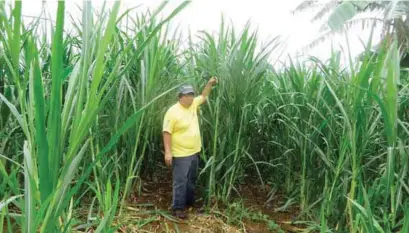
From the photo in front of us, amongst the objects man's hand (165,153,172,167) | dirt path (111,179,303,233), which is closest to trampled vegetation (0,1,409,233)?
dirt path (111,179,303,233)

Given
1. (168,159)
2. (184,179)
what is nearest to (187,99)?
(168,159)

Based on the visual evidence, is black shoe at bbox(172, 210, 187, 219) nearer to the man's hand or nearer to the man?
the man

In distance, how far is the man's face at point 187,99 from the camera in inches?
128

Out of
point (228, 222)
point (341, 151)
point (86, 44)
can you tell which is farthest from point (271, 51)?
point (86, 44)

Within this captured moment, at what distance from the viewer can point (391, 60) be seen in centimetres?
220

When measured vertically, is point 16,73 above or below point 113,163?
above

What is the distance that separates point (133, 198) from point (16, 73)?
213cm

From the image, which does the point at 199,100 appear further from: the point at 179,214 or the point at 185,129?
the point at 179,214

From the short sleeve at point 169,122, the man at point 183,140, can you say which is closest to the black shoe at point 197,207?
the man at point 183,140

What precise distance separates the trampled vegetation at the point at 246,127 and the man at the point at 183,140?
0.42 feet

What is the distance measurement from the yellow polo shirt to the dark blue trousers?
57 mm

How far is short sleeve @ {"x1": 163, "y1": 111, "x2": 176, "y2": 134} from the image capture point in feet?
10.6

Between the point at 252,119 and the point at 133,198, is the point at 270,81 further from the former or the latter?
the point at 133,198

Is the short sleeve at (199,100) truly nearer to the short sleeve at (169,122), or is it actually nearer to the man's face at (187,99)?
the man's face at (187,99)
